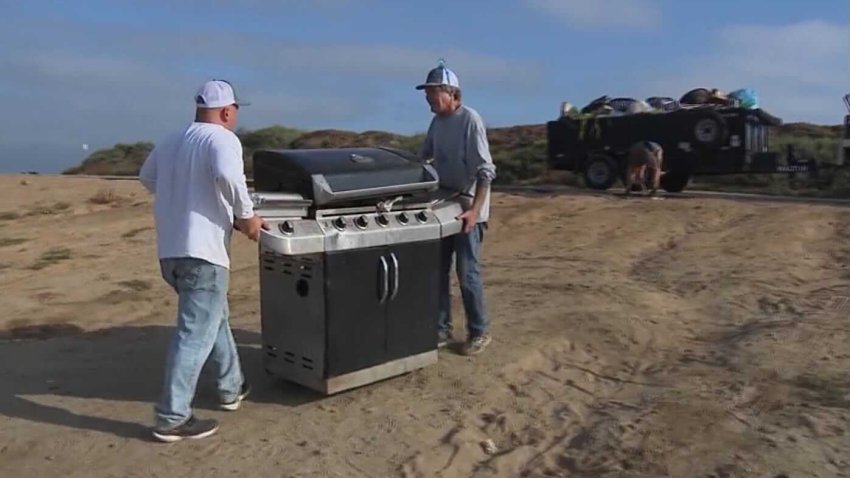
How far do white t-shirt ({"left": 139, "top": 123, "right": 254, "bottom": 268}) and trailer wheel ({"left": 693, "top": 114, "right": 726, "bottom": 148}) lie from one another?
15778 millimetres

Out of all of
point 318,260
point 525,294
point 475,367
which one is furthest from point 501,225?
point 318,260

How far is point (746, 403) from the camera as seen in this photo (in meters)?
5.23

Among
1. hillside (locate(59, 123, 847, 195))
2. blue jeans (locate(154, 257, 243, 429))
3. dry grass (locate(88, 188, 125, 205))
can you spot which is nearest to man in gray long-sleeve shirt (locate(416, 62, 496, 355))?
blue jeans (locate(154, 257, 243, 429))

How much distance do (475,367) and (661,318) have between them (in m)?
1.96

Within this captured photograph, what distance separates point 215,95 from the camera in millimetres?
4820

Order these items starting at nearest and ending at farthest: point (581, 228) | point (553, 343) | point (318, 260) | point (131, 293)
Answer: point (318, 260) < point (553, 343) < point (131, 293) < point (581, 228)

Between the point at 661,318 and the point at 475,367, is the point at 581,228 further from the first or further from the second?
the point at 475,367

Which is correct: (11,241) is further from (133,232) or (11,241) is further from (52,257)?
(52,257)

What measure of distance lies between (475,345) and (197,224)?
2.27 metres

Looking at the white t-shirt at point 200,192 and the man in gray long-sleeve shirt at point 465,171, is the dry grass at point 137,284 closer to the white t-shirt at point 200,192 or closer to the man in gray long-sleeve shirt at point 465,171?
the man in gray long-sleeve shirt at point 465,171

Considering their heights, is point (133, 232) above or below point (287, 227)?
below

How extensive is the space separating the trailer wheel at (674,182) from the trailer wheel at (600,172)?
1035 mm

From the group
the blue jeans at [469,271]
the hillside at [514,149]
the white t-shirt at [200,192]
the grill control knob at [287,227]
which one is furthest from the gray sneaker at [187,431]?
the hillside at [514,149]

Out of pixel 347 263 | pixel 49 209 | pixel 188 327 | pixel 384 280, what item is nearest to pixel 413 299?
pixel 384 280
